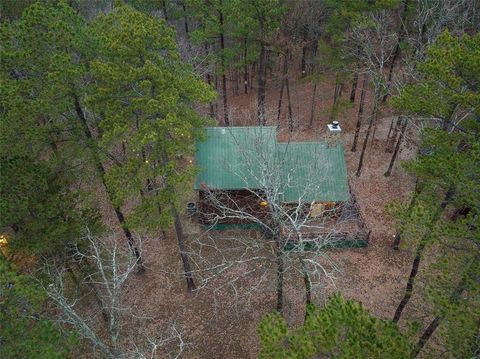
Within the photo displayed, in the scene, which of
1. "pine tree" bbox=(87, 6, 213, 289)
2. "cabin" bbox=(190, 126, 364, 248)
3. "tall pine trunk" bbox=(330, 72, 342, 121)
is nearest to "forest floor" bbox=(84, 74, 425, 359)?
"cabin" bbox=(190, 126, 364, 248)

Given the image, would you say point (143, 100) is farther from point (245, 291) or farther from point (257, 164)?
point (245, 291)

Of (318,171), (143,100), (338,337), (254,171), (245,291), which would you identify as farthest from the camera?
(254,171)

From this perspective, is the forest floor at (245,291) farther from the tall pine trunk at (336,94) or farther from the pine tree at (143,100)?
the tall pine trunk at (336,94)

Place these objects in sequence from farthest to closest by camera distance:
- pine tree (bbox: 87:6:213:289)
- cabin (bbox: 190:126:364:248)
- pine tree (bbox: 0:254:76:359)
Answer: cabin (bbox: 190:126:364:248)
pine tree (bbox: 87:6:213:289)
pine tree (bbox: 0:254:76:359)

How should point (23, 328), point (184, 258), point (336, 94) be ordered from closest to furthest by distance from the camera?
point (23, 328), point (184, 258), point (336, 94)

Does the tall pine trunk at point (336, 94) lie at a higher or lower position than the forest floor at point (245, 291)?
higher

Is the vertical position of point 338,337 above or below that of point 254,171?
above

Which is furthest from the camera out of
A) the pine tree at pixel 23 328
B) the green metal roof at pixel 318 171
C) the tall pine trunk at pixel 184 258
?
the green metal roof at pixel 318 171

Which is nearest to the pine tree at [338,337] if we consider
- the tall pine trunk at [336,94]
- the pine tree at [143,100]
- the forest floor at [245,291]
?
the forest floor at [245,291]

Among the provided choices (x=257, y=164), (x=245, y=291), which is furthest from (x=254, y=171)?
(x=245, y=291)

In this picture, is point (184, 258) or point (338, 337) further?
point (184, 258)

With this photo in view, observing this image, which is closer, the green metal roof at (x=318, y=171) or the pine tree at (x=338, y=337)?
the pine tree at (x=338, y=337)

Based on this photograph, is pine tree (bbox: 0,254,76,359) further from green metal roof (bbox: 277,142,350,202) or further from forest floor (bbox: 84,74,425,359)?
green metal roof (bbox: 277,142,350,202)
